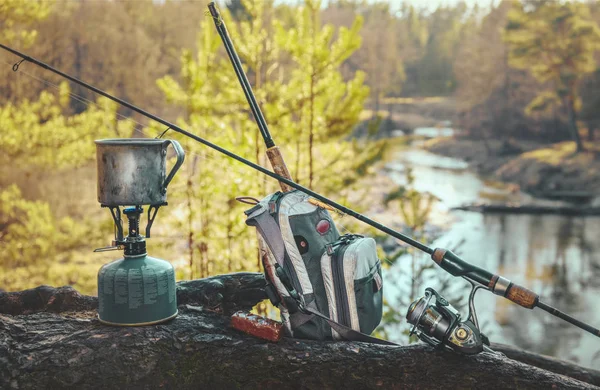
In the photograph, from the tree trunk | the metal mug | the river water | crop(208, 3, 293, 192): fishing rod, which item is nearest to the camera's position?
the metal mug

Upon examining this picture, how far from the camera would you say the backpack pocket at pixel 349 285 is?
261cm

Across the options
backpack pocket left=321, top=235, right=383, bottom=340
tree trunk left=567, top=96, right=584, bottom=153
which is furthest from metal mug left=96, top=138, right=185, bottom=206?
tree trunk left=567, top=96, right=584, bottom=153

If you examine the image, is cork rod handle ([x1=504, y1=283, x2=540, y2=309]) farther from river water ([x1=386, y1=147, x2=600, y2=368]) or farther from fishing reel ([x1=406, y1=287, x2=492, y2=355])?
river water ([x1=386, y1=147, x2=600, y2=368])

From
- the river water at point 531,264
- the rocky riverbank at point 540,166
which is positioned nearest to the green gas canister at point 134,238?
the river water at point 531,264

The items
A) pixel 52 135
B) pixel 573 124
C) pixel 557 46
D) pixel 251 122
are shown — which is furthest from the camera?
pixel 573 124

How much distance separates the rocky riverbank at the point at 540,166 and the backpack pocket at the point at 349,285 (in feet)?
67.7

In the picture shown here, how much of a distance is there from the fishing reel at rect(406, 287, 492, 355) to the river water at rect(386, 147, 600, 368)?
5.68 m

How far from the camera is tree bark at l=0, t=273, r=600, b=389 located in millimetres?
2311

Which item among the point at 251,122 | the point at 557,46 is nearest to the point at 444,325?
the point at 251,122

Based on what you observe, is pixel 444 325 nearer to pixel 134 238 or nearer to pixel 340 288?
pixel 340 288

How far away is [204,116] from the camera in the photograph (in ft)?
28.1

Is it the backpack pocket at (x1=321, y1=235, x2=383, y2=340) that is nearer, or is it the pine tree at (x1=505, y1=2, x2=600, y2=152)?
the backpack pocket at (x1=321, y1=235, x2=383, y2=340)

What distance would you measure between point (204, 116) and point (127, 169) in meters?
6.13

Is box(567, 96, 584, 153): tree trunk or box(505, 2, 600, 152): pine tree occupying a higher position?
box(505, 2, 600, 152): pine tree
